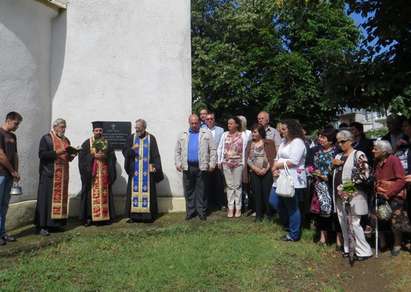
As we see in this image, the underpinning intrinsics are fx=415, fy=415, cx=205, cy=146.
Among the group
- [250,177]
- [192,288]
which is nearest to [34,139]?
[250,177]

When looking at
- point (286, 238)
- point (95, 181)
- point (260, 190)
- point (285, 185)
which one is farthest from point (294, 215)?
point (95, 181)

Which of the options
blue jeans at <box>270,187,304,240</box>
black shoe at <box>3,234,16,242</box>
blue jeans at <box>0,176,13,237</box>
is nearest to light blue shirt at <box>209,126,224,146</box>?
blue jeans at <box>270,187,304,240</box>

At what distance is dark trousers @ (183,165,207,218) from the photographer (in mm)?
7590

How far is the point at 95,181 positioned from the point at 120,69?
241cm

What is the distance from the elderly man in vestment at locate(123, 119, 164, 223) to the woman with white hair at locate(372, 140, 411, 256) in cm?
393

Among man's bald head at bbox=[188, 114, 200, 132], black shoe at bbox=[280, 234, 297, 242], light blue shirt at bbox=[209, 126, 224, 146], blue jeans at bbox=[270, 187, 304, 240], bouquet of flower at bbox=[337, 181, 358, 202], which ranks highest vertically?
man's bald head at bbox=[188, 114, 200, 132]

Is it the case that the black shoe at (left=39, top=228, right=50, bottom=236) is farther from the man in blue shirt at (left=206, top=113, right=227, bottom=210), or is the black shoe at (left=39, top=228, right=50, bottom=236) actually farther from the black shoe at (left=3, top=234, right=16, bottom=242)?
the man in blue shirt at (left=206, top=113, right=227, bottom=210)

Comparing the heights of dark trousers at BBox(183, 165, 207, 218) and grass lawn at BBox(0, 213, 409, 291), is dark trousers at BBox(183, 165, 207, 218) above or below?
above

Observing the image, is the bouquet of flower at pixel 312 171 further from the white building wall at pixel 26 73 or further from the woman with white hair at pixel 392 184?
the white building wall at pixel 26 73

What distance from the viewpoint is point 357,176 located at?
5.16m

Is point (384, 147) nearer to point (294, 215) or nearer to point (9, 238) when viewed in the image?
point (294, 215)

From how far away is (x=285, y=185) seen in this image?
5.92 metres

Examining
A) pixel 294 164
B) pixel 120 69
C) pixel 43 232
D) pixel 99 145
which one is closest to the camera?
pixel 294 164

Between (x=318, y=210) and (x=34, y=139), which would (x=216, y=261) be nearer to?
(x=318, y=210)
